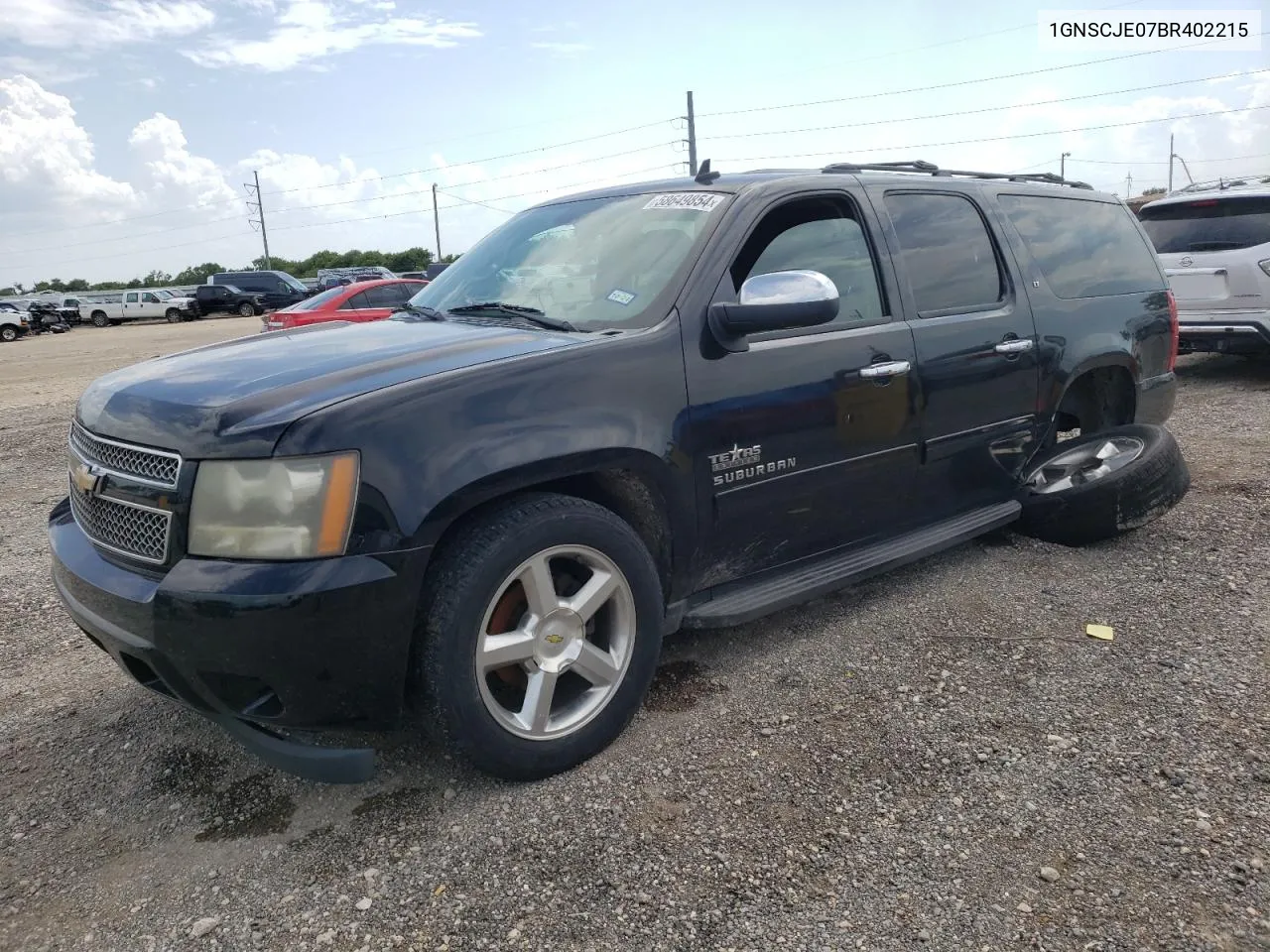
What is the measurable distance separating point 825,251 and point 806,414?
706 mm

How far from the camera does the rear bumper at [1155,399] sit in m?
4.85

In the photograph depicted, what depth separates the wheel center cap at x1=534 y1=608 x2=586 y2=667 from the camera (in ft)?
8.80

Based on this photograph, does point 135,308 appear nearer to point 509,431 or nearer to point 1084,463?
point 1084,463

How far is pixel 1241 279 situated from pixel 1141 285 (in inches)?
181

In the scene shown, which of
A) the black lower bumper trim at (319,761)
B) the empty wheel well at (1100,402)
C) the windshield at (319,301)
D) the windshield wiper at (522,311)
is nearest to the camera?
the black lower bumper trim at (319,761)

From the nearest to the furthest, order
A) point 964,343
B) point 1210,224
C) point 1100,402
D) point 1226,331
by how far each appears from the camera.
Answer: point 964,343, point 1100,402, point 1226,331, point 1210,224

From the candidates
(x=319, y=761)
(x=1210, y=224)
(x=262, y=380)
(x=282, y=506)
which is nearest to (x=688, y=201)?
(x=262, y=380)

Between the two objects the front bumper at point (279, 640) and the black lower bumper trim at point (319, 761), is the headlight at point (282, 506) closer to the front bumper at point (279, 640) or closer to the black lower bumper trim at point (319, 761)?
the front bumper at point (279, 640)

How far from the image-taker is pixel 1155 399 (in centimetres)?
493

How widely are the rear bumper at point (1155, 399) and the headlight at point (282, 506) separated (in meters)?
4.19

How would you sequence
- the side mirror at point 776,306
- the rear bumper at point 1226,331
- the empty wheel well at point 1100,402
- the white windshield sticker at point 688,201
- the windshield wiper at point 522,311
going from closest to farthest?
the side mirror at point 776,306 → the windshield wiper at point 522,311 → the white windshield sticker at point 688,201 → the empty wheel well at point 1100,402 → the rear bumper at point 1226,331

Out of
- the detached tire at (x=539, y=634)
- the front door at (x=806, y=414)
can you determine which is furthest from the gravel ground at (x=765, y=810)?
the front door at (x=806, y=414)

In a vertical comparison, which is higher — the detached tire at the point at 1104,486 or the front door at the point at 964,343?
the front door at the point at 964,343

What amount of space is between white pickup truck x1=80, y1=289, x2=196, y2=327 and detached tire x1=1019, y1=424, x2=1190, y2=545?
39.5 meters
